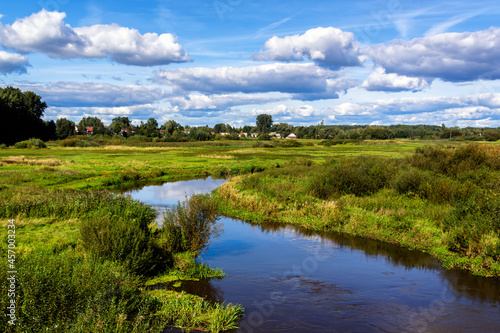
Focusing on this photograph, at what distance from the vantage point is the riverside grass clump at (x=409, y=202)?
1681cm

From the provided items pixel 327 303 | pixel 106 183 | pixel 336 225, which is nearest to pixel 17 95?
pixel 106 183

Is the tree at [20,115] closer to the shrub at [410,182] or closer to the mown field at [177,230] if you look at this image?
the mown field at [177,230]

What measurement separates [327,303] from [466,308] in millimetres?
4659

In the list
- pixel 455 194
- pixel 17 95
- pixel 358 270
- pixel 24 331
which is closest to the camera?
pixel 24 331

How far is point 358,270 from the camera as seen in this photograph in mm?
15633

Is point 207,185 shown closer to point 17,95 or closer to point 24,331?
point 24,331

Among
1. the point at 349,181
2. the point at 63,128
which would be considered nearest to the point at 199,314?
the point at 349,181

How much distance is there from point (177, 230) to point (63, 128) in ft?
459

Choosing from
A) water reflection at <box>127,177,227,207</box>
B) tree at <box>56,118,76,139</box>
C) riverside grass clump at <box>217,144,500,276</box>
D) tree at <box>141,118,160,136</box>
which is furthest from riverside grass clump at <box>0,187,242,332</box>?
tree at <box>141,118,160,136</box>

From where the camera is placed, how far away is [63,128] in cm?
13738

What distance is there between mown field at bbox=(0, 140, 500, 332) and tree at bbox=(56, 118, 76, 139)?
10781cm

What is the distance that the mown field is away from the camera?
8492 millimetres

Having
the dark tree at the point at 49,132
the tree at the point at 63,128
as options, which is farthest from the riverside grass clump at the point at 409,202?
the tree at the point at 63,128

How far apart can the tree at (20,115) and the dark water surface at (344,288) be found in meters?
92.4
